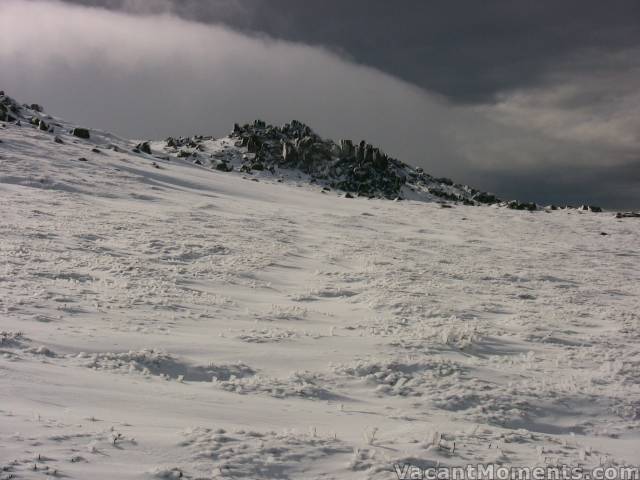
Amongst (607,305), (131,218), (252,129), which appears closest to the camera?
→ (607,305)

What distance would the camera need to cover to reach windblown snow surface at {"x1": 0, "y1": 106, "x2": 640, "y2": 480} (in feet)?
17.7

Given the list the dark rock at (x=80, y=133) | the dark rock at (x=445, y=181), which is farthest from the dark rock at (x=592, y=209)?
the dark rock at (x=80, y=133)

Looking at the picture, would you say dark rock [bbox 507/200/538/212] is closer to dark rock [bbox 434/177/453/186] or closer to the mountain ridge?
the mountain ridge

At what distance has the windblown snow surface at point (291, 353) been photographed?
213 inches

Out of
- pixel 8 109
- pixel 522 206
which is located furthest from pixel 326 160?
pixel 8 109

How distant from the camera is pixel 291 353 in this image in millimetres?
9531

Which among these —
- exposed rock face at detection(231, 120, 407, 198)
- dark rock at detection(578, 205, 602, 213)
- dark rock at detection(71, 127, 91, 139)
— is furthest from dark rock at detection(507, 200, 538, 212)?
dark rock at detection(71, 127, 91, 139)

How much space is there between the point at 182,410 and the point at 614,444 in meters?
6.95

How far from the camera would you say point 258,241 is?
21562 mm

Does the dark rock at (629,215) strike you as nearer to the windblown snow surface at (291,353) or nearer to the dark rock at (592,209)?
the dark rock at (592,209)

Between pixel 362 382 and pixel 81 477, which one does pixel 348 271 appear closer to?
pixel 362 382

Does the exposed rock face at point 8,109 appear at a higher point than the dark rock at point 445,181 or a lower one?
lower

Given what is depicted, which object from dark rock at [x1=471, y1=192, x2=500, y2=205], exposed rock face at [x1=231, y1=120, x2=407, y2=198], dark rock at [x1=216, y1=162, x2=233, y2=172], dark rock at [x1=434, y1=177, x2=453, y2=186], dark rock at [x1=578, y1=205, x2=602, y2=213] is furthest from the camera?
dark rock at [x1=434, y1=177, x2=453, y2=186]

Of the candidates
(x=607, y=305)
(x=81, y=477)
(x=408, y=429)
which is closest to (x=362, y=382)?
(x=408, y=429)
